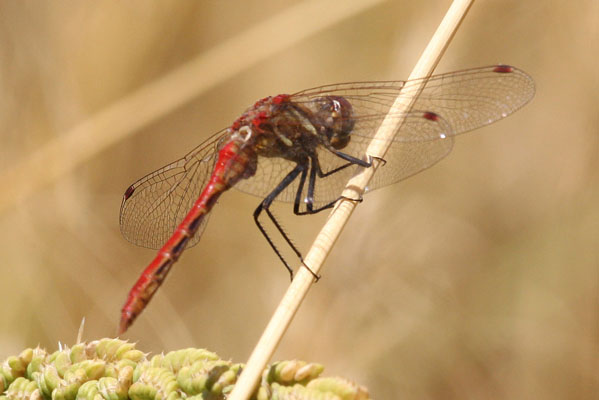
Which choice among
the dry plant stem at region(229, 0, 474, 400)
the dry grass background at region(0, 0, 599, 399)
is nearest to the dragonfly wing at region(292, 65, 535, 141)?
the dry plant stem at region(229, 0, 474, 400)

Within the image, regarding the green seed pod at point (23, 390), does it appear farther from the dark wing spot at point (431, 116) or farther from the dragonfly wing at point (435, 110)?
the dark wing spot at point (431, 116)

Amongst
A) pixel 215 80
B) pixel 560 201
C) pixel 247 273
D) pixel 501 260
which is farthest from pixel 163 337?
pixel 560 201

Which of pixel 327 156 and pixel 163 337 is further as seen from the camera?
pixel 163 337

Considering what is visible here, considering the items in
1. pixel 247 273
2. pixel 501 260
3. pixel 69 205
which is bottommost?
pixel 501 260

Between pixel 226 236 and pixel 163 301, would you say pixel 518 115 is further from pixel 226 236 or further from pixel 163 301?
pixel 163 301

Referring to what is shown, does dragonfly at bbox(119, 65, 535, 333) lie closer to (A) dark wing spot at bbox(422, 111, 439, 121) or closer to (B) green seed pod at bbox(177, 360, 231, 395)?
(A) dark wing spot at bbox(422, 111, 439, 121)

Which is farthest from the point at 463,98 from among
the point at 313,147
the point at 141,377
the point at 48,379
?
the point at 48,379
